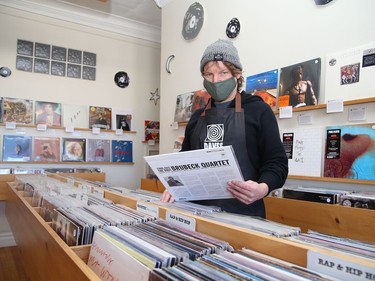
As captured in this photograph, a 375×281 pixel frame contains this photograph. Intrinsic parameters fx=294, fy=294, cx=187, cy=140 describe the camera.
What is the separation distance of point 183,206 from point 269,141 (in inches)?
17.4

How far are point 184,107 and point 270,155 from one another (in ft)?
6.89

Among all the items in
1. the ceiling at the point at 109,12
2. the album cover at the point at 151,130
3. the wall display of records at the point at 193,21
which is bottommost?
the album cover at the point at 151,130

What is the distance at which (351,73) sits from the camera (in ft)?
5.99

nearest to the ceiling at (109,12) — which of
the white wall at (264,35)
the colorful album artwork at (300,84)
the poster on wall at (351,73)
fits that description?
the white wall at (264,35)

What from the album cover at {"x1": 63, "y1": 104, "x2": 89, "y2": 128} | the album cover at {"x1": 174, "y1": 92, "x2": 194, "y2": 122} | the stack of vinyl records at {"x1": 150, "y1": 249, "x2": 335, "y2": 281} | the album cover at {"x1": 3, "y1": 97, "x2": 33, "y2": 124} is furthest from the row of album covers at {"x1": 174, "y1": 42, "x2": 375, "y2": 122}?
Result: the album cover at {"x1": 3, "y1": 97, "x2": 33, "y2": 124}

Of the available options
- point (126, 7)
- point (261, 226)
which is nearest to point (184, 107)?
point (126, 7)

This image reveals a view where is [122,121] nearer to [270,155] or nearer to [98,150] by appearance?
[98,150]

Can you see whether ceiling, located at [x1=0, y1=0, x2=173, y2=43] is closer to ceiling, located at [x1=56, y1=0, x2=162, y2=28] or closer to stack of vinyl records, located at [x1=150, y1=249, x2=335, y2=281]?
ceiling, located at [x1=56, y1=0, x2=162, y2=28]

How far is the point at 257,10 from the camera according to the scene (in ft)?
8.15

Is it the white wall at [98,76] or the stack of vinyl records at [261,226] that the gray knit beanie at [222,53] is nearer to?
the stack of vinyl records at [261,226]

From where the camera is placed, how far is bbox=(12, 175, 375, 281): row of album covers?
1.81 feet

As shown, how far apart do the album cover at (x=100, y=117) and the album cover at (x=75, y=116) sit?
66 mm

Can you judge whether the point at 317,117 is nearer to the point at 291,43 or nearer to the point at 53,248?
the point at 291,43

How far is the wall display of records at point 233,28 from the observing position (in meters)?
2.65
